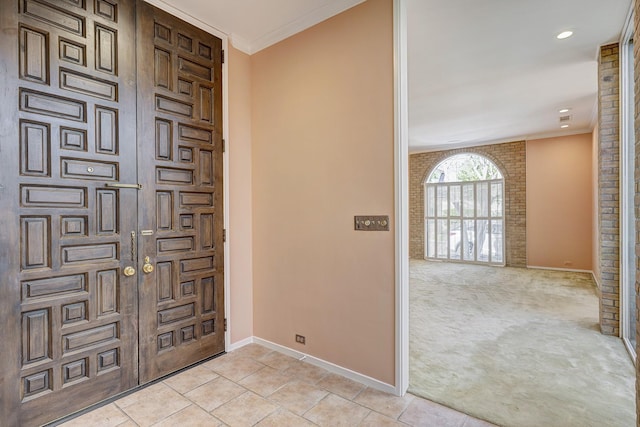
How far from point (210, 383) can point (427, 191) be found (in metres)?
7.64

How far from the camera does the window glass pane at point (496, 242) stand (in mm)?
7516

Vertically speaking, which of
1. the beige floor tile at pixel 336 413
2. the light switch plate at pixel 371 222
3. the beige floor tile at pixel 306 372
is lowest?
the beige floor tile at pixel 306 372

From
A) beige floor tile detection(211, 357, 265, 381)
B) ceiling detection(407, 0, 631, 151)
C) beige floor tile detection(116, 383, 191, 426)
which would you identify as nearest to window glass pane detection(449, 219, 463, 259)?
ceiling detection(407, 0, 631, 151)

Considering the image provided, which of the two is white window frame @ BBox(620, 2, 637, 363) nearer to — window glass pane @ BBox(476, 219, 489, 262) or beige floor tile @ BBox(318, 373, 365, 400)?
beige floor tile @ BBox(318, 373, 365, 400)

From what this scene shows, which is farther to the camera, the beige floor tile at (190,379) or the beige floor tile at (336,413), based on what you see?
the beige floor tile at (190,379)

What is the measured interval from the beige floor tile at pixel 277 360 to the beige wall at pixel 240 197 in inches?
14.6

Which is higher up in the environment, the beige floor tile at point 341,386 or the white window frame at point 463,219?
the white window frame at point 463,219

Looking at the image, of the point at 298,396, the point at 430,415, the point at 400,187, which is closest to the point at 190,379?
the point at 298,396

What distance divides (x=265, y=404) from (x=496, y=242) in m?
7.31

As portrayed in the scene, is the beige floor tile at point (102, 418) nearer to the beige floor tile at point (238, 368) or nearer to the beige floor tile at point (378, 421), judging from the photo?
the beige floor tile at point (238, 368)

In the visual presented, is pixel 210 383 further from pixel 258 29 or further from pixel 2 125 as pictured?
pixel 258 29

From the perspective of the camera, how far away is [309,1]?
2.37m

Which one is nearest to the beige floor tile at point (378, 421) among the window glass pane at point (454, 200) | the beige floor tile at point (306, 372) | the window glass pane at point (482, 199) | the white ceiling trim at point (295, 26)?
the beige floor tile at point (306, 372)

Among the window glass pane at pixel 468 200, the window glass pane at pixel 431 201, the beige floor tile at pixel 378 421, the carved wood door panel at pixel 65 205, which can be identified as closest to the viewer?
the carved wood door panel at pixel 65 205
